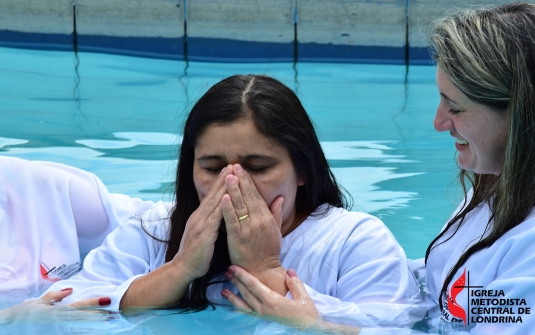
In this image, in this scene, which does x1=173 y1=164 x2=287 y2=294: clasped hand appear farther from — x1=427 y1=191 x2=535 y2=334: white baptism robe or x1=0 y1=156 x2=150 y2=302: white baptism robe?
x1=0 y1=156 x2=150 y2=302: white baptism robe

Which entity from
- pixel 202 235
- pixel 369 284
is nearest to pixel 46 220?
pixel 202 235

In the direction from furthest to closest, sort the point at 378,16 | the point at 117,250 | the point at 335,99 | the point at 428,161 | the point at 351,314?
1. the point at 378,16
2. the point at 335,99
3. the point at 428,161
4. the point at 117,250
5. the point at 351,314

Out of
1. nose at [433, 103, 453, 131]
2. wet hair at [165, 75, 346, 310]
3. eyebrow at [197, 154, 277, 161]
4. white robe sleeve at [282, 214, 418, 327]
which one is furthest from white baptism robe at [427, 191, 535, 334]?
eyebrow at [197, 154, 277, 161]

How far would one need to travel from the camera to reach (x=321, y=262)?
3.33 m

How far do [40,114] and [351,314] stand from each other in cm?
563

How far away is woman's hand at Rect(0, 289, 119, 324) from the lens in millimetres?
3268

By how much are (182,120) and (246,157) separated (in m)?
4.68

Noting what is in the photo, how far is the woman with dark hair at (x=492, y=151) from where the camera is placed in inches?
107

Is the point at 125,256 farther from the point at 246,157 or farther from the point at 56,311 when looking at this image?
the point at 246,157

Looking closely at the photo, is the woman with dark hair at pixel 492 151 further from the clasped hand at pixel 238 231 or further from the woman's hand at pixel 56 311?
the woman's hand at pixel 56 311

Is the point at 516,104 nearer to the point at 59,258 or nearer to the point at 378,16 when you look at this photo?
the point at 59,258

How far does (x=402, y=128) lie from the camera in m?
7.87

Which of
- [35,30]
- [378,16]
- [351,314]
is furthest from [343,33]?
[351,314]

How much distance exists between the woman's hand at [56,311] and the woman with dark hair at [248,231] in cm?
4
